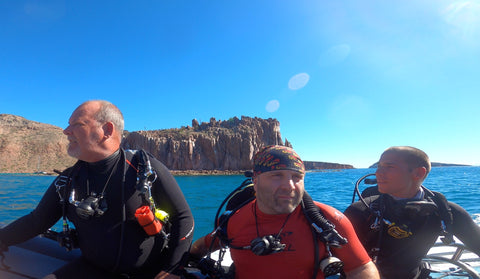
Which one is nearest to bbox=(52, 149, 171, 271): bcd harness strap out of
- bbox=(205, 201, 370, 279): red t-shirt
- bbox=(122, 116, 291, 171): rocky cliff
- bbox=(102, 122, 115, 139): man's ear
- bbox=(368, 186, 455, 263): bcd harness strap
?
bbox=(102, 122, 115, 139): man's ear

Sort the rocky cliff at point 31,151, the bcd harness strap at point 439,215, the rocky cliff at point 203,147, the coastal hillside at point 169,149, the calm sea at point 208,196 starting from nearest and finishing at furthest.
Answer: the bcd harness strap at point 439,215 → the calm sea at point 208,196 → the rocky cliff at point 31,151 → the coastal hillside at point 169,149 → the rocky cliff at point 203,147

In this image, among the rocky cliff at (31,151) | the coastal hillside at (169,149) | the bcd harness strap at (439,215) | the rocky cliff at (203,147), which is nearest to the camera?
the bcd harness strap at (439,215)

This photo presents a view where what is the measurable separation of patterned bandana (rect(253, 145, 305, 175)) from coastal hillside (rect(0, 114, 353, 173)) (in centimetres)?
5668

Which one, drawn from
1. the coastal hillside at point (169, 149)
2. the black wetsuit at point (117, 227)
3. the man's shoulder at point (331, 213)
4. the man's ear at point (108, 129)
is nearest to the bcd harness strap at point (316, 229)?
the man's shoulder at point (331, 213)

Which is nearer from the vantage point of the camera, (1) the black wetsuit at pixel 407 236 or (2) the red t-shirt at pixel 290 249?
(2) the red t-shirt at pixel 290 249

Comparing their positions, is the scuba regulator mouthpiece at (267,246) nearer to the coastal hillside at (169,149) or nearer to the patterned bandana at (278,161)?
the patterned bandana at (278,161)

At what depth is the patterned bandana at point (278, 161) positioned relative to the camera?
5.17 feet

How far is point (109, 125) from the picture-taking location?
65.8 inches

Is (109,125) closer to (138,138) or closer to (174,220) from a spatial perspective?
(174,220)

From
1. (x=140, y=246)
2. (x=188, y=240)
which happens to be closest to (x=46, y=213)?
(x=140, y=246)

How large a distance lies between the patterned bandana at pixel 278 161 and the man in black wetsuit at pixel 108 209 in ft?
2.36

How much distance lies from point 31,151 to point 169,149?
138ft

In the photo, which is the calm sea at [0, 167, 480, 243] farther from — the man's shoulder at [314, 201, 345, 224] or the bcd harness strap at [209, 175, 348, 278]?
the man's shoulder at [314, 201, 345, 224]

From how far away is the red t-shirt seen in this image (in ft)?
4.62
